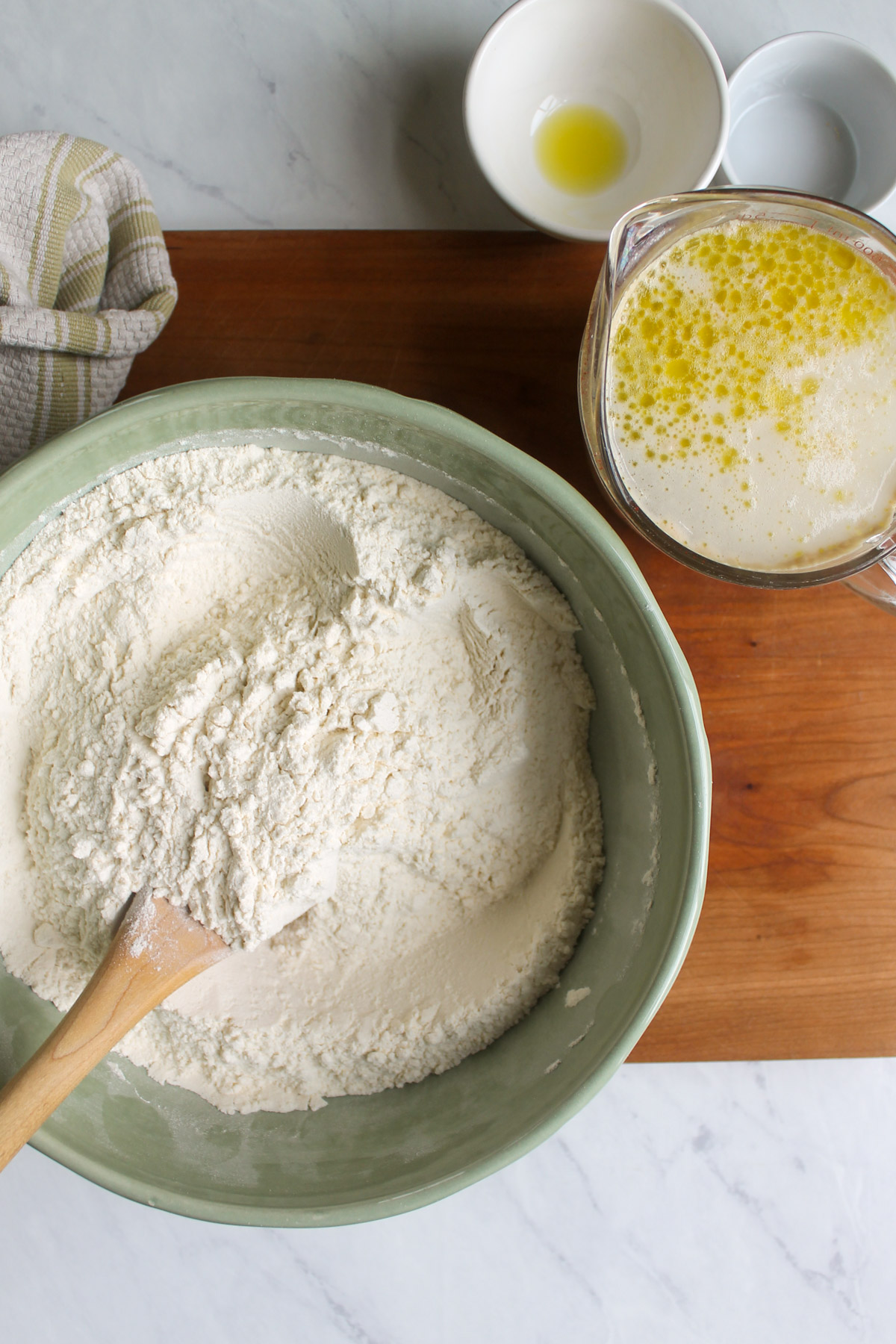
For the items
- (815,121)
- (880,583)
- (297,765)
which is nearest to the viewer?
(297,765)

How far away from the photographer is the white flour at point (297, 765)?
1.84ft

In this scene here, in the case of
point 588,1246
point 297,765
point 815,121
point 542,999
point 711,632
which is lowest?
point 588,1246

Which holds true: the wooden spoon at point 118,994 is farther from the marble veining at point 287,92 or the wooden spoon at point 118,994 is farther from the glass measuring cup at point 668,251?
the marble veining at point 287,92

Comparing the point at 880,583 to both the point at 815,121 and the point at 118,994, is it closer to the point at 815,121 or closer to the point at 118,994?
the point at 815,121

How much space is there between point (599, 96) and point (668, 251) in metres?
0.28

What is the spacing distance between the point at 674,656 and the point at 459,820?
18cm

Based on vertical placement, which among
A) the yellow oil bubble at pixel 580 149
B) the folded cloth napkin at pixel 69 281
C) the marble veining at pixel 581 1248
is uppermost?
the folded cloth napkin at pixel 69 281

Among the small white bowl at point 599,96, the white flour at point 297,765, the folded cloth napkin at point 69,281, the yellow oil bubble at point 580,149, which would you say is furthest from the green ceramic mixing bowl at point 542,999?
the yellow oil bubble at point 580,149

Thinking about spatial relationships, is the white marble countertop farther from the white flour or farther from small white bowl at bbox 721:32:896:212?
small white bowl at bbox 721:32:896:212

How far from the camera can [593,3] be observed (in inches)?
27.4

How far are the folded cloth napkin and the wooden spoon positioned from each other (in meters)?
0.37

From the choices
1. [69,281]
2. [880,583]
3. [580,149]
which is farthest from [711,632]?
[69,281]

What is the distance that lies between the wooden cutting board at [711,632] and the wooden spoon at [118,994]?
378mm

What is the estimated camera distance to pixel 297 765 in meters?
0.55
